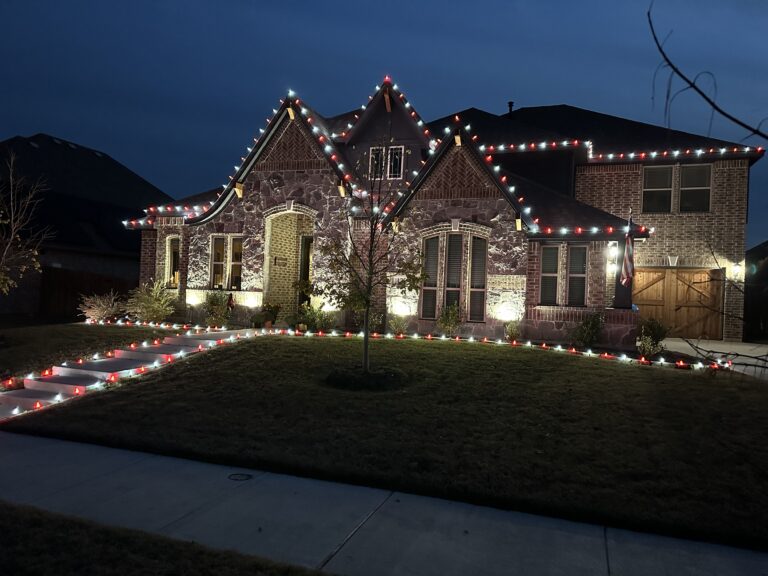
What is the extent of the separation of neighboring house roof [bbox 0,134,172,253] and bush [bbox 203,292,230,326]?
10753 millimetres

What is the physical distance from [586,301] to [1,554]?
41.4 ft

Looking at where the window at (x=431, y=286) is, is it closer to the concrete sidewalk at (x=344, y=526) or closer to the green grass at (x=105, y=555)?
the concrete sidewalk at (x=344, y=526)

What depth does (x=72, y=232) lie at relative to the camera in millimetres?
25219

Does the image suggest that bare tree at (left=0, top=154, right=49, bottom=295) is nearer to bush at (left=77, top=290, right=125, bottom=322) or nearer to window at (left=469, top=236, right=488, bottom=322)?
bush at (left=77, top=290, right=125, bottom=322)

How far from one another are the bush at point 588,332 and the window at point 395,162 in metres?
6.80

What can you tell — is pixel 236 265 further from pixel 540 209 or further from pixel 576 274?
pixel 576 274

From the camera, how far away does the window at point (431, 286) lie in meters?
15.1

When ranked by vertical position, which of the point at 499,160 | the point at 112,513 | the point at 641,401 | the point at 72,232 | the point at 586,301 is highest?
the point at 499,160

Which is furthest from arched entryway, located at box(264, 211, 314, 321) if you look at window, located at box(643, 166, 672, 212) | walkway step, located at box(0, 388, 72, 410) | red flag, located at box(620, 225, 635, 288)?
window, located at box(643, 166, 672, 212)

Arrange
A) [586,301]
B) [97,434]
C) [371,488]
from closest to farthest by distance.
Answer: [371,488] → [97,434] → [586,301]

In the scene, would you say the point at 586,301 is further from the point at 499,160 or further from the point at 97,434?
the point at 97,434

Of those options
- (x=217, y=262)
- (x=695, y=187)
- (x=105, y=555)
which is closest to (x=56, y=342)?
(x=217, y=262)

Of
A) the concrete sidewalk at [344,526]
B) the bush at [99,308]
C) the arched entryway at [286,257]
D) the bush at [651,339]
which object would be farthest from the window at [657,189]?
the bush at [99,308]

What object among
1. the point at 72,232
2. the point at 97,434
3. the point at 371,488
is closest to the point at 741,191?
the point at 371,488
